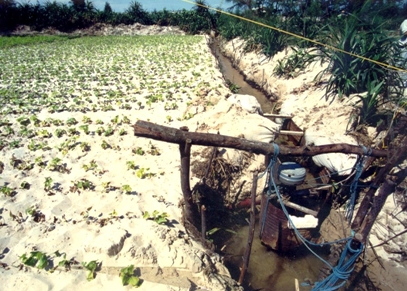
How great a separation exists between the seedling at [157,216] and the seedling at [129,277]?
0.77 m

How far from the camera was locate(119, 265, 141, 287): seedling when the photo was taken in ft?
9.20

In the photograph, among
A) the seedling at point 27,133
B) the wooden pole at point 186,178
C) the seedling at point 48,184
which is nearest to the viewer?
the wooden pole at point 186,178

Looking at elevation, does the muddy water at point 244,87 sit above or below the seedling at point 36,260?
below

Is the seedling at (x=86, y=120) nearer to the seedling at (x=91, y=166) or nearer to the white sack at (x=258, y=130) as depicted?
the seedling at (x=91, y=166)

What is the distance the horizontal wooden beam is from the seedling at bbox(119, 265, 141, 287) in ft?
4.51

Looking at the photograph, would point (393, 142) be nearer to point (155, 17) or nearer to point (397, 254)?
point (397, 254)

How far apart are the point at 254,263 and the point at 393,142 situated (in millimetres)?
2756

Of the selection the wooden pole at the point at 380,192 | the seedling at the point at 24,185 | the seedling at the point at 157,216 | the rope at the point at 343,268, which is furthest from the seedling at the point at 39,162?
the wooden pole at the point at 380,192

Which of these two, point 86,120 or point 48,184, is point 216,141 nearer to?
point 48,184

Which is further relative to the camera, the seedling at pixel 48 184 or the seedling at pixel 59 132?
the seedling at pixel 59 132

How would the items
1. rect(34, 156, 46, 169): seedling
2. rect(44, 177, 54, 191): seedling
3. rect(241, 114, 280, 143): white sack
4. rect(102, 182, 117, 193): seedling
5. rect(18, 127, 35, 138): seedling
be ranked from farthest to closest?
1. rect(18, 127, 35, 138): seedling
2. rect(241, 114, 280, 143): white sack
3. rect(34, 156, 46, 169): seedling
4. rect(102, 182, 117, 193): seedling
5. rect(44, 177, 54, 191): seedling

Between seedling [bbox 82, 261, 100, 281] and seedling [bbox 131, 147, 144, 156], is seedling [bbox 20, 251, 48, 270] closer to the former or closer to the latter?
seedling [bbox 82, 261, 100, 281]

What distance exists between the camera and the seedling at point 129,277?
2.80 meters

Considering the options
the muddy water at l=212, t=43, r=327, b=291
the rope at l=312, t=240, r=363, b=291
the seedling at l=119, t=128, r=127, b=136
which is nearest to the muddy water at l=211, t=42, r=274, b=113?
the seedling at l=119, t=128, r=127, b=136
